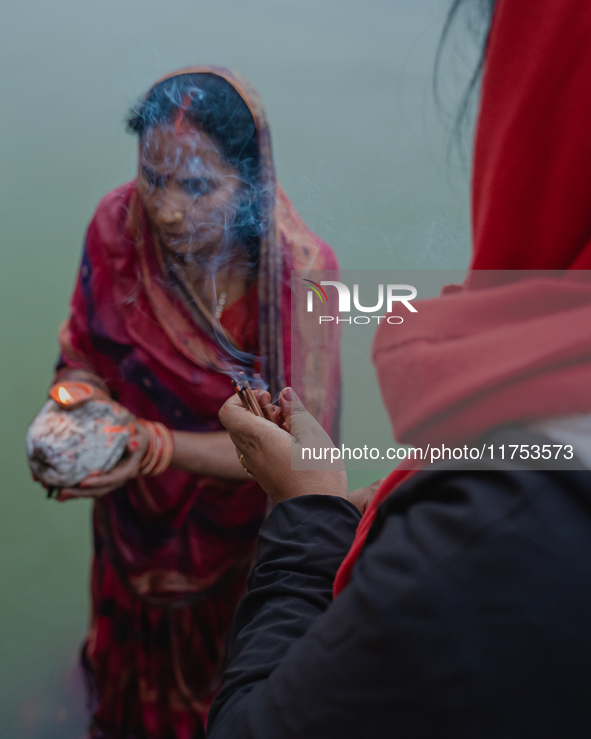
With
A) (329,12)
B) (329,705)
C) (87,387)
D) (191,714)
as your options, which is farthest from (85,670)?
(329,12)

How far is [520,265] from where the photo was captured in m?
0.45

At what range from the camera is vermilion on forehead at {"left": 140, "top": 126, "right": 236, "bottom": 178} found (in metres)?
0.96

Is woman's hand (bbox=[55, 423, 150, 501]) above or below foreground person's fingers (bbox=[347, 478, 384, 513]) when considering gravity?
below

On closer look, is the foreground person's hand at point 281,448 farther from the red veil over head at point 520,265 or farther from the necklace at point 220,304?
the necklace at point 220,304

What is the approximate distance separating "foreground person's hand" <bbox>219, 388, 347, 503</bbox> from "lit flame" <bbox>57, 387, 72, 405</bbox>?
40 cm

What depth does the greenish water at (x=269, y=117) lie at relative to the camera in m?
1.03

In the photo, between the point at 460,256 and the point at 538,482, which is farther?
the point at 460,256

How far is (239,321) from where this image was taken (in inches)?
42.4

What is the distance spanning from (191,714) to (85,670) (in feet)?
0.91

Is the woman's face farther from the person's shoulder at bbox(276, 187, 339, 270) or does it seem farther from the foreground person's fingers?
the foreground person's fingers

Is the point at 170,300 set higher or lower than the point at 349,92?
lower

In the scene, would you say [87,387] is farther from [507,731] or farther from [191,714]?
[507,731]

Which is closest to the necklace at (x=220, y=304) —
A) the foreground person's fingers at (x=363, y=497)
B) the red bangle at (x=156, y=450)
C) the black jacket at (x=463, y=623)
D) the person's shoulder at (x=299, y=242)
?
the person's shoulder at (x=299, y=242)

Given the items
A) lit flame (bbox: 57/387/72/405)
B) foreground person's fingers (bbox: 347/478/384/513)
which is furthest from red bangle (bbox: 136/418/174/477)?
foreground person's fingers (bbox: 347/478/384/513)
